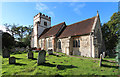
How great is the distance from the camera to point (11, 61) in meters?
7.72

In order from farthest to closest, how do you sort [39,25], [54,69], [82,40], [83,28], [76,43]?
[39,25] → [76,43] → [83,28] → [82,40] → [54,69]

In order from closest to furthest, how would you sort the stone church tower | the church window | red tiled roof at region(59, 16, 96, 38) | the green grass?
1. the green grass
2. red tiled roof at region(59, 16, 96, 38)
3. the church window
4. the stone church tower

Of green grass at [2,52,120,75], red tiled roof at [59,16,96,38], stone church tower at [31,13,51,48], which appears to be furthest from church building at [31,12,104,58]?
stone church tower at [31,13,51,48]

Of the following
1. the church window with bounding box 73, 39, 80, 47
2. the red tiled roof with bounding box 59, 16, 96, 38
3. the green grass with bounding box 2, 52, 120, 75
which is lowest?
the green grass with bounding box 2, 52, 120, 75

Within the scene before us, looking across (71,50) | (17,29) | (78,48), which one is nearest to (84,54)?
(78,48)

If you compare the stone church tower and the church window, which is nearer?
the church window

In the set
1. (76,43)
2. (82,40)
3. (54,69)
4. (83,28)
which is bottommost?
(54,69)

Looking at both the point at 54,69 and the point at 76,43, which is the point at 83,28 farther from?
the point at 54,69

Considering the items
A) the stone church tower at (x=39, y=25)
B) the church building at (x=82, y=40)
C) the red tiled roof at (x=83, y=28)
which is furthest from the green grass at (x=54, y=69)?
the stone church tower at (x=39, y=25)

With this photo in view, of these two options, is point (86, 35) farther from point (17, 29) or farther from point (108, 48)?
point (17, 29)

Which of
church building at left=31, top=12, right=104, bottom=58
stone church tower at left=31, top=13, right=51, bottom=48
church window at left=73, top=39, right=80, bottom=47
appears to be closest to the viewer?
church building at left=31, top=12, right=104, bottom=58

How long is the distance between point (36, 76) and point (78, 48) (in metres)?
12.3

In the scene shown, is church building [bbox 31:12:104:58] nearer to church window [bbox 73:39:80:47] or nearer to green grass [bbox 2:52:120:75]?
church window [bbox 73:39:80:47]

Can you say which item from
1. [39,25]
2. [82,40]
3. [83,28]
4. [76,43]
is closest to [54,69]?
[82,40]
